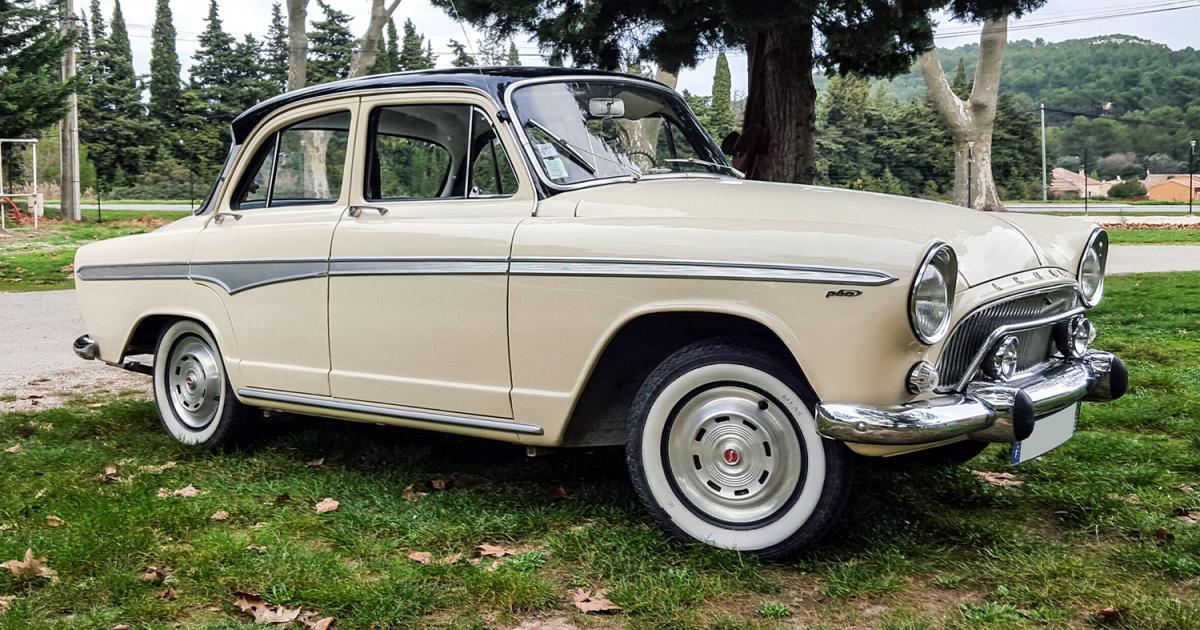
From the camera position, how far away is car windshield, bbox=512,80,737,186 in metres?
4.70

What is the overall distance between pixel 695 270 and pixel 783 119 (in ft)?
22.1

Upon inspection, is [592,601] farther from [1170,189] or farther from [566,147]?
[1170,189]

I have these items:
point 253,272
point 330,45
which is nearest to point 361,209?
point 253,272

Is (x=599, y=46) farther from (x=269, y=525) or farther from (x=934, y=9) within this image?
A: (x=269, y=525)

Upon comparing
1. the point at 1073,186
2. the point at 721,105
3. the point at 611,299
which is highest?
the point at 721,105

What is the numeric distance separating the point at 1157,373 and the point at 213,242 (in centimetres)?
588

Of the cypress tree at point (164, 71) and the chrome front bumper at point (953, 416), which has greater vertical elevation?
the cypress tree at point (164, 71)

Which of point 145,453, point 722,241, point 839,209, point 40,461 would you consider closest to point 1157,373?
point 839,209

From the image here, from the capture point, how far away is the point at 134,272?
591 centimetres

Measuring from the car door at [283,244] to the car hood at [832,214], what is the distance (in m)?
1.31

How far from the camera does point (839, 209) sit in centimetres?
433

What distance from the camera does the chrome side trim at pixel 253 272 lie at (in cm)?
506

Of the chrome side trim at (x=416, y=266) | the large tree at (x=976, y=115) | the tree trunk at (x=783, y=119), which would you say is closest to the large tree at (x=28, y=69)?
the large tree at (x=976, y=115)

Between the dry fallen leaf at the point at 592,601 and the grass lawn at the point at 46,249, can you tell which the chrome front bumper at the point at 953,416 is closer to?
the dry fallen leaf at the point at 592,601
